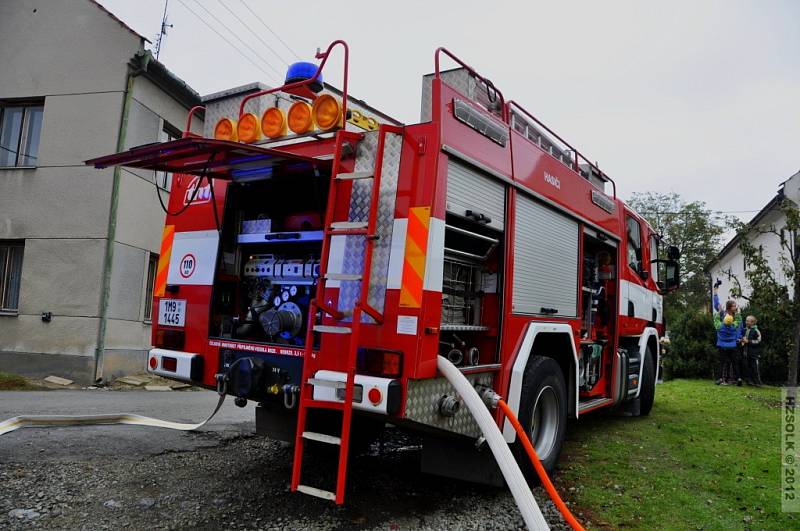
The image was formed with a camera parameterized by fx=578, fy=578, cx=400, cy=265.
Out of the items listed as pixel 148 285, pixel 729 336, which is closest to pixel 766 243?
pixel 729 336

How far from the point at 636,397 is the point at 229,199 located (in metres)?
5.90

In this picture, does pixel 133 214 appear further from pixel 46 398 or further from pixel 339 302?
pixel 339 302

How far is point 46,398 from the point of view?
8.05 meters

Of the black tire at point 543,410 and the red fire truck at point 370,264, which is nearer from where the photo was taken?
the red fire truck at point 370,264

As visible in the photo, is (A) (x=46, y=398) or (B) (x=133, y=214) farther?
(B) (x=133, y=214)

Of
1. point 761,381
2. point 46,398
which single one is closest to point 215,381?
point 46,398

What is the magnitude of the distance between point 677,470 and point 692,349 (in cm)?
953

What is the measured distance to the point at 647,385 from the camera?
308 inches

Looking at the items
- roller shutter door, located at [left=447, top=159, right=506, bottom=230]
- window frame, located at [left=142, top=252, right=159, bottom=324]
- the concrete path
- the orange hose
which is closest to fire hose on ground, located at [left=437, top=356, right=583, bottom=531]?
the orange hose

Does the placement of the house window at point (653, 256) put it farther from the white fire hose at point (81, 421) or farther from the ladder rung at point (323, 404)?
the ladder rung at point (323, 404)

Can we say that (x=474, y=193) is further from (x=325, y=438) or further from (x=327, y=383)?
(x=325, y=438)

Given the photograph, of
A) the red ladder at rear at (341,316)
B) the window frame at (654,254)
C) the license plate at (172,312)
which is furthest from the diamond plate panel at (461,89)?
the window frame at (654,254)

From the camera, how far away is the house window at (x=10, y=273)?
35.2ft

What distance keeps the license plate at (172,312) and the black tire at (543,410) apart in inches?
106
